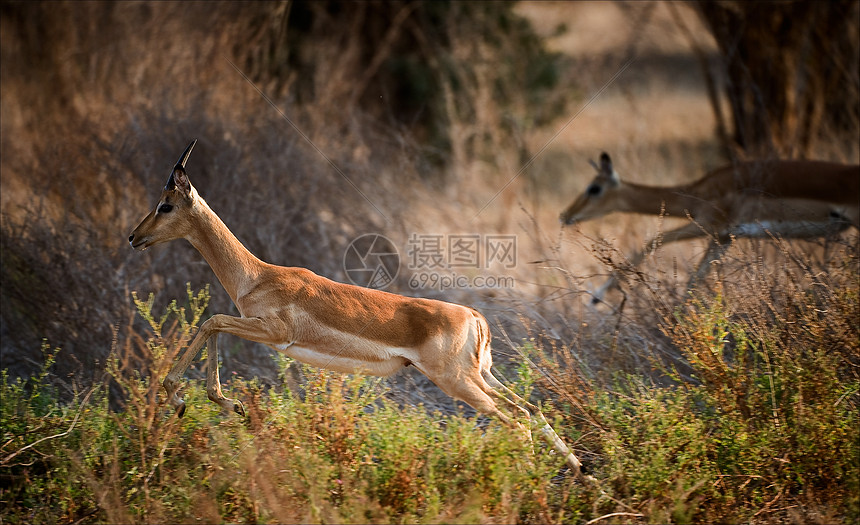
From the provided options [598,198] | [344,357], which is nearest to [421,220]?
[598,198]

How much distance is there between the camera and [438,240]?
988cm

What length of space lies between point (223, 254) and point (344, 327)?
2.92ft

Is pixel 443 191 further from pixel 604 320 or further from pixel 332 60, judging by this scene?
pixel 604 320

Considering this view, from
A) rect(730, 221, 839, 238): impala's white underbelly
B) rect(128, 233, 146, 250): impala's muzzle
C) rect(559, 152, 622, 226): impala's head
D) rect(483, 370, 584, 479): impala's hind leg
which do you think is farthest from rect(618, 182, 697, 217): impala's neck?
rect(128, 233, 146, 250): impala's muzzle

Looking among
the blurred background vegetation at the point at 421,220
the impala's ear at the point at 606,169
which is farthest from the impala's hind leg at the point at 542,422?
the impala's ear at the point at 606,169

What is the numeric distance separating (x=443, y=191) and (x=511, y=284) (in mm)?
3305

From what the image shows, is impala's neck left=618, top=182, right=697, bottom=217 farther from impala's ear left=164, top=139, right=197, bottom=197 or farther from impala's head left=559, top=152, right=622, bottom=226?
impala's ear left=164, top=139, right=197, bottom=197

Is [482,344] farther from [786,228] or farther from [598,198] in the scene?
[598,198]

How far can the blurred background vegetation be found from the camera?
16.9 feet

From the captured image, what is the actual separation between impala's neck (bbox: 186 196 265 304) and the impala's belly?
49 cm

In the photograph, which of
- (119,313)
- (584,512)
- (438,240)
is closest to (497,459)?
(584,512)

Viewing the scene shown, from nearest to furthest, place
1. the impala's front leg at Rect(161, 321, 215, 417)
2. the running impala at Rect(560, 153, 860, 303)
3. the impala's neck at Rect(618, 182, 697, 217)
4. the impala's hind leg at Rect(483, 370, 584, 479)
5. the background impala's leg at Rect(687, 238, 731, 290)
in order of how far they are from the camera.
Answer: the impala's front leg at Rect(161, 321, 215, 417) → the impala's hind leg at Rect(483, 370, 584, 479) → the background impala's leg at Rect(687, 238, 731, 290) → the running impala at Rect(560, 153, 860, 303) → the impala's neck at Rect(618, 182, 697, 217)

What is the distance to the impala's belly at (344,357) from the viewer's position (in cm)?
510

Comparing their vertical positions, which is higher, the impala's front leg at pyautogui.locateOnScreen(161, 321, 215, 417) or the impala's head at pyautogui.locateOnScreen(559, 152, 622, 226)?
the impala's front leg at pyautogui.locateOnScreen(161, 321, 215, 417)
